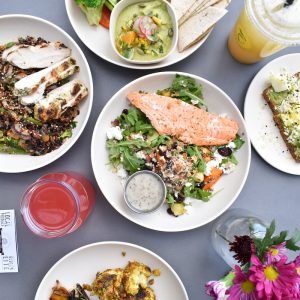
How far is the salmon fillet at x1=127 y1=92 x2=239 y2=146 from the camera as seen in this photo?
71.9 inches

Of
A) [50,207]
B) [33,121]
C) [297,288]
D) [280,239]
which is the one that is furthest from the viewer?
[33,121]

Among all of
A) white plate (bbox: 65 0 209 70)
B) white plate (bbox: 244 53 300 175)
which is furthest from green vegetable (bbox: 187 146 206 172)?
white plate (bbox: 65 0 209 70)

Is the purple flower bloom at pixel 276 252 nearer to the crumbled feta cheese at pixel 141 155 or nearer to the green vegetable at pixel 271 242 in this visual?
the green vegetable at pixel 271 242

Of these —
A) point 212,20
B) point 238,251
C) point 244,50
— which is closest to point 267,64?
point 244,50

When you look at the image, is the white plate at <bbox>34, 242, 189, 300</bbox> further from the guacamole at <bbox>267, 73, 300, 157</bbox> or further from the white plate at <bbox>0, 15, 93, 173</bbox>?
the guacamole at <bbox>267, 73, 300, 157</bbox>

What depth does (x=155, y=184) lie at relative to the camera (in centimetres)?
180

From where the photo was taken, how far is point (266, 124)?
191 centimetres

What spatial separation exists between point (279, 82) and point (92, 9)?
827mm

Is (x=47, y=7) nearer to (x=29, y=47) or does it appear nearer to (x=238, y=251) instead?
(x=29, y=47)

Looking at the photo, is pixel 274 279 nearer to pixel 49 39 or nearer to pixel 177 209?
pixel 177 209

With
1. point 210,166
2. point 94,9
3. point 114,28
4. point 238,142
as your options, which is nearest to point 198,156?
point 210,166

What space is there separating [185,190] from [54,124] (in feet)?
1.99

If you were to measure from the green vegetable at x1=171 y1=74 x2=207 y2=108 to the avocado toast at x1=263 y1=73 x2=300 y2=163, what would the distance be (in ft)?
0.95

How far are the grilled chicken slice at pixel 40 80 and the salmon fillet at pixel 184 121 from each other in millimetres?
281
